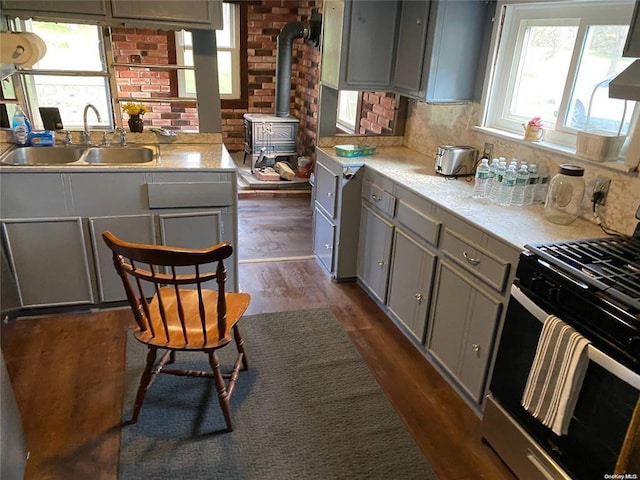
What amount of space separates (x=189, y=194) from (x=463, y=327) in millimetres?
1605

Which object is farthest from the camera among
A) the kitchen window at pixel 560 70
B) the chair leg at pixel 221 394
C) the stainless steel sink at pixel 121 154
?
the stainless steel sink at pixel 121 154

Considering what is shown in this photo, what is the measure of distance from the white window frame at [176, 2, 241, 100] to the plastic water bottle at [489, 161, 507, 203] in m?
4.01

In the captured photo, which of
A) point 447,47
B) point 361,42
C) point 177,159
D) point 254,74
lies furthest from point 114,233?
point 254,74

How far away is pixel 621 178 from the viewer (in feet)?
6.41

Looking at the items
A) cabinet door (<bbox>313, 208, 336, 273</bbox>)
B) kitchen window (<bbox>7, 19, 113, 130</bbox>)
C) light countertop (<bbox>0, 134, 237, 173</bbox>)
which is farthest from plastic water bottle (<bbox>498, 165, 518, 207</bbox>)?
kitchen window (<bbox>7, 19, 113, 130</bbox>)

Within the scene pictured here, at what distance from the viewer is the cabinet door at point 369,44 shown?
2893 millimetres

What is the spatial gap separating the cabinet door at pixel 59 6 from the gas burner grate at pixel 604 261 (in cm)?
247

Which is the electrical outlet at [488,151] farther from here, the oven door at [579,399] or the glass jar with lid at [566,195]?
the oven door at [579,399]

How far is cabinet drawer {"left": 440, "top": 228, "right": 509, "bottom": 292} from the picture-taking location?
6.09ft

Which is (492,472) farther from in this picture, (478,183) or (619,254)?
(478,183)

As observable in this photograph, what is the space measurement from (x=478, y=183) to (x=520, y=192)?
0.21m

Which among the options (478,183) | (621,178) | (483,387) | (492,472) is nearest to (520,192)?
(478,183)

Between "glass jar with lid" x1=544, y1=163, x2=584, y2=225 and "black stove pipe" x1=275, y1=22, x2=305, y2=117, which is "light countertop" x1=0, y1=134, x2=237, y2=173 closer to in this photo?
"glass jar with lid" x1=544, y1=163, x2=584, y2=225

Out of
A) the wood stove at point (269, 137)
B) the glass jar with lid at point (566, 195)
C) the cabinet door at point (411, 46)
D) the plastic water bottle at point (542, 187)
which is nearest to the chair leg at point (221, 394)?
the glass jar with lid at point (566, 195)
